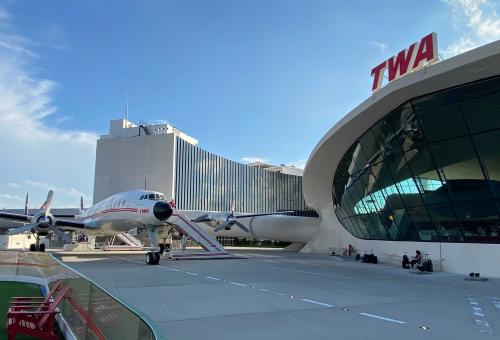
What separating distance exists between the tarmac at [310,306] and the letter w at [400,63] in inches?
458

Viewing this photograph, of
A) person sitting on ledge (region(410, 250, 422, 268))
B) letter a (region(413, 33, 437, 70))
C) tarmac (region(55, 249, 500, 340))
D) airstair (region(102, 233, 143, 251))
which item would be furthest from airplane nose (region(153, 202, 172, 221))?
letter a (region(413, 33, 437, 70))

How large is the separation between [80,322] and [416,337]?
5.75 m

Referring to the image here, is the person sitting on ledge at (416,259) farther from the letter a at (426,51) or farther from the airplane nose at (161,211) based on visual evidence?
the airplane nose at (161,211)

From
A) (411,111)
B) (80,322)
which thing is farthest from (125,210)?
(80,322)

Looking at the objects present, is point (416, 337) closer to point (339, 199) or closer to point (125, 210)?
point (125, 210)

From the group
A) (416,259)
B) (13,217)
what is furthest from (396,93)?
(13,217)

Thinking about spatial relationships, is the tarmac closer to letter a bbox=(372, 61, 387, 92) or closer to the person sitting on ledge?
the person sitting on ledge

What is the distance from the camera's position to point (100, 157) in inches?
3812

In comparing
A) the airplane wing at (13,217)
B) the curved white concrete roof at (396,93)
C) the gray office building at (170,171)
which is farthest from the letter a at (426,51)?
the gray office building at (170,171)

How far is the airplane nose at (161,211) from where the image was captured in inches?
1063

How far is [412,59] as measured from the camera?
23.4 m

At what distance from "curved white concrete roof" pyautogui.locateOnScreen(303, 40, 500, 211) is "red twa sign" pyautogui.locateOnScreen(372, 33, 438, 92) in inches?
62.7

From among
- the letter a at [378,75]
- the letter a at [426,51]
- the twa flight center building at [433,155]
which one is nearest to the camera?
the twa flight center building at [433,155]

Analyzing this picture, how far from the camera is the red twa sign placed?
22.1 metres
